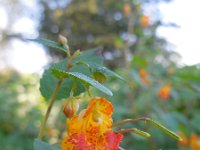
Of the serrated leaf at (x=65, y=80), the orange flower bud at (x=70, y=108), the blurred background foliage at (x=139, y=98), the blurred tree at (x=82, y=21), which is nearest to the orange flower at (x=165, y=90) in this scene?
the blurred background foliage at (x=139, y=98)

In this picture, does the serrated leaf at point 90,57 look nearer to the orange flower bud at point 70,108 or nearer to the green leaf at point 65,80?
the green leaf at point 65,80

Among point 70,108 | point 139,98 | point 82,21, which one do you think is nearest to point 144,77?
point 139,98

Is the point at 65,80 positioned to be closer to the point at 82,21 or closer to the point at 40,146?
the point at 40,146

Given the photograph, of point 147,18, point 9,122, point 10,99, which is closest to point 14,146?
point 9,122

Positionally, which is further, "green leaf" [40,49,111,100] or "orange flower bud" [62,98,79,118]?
"green leaf" [40,49,111,100]

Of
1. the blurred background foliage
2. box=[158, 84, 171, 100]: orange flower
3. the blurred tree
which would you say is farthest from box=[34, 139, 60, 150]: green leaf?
the blurred tree

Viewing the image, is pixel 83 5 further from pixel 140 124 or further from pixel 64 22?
pixel 140 124

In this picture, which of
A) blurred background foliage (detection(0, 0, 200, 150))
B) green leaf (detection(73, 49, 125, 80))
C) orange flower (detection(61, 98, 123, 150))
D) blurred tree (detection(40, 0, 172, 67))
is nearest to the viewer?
orange flower (detection(61, 98, 123, 150))

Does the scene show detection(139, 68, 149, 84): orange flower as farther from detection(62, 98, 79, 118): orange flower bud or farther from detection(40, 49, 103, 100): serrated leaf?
detection(62, 98, 79, 118): orange flower bud
